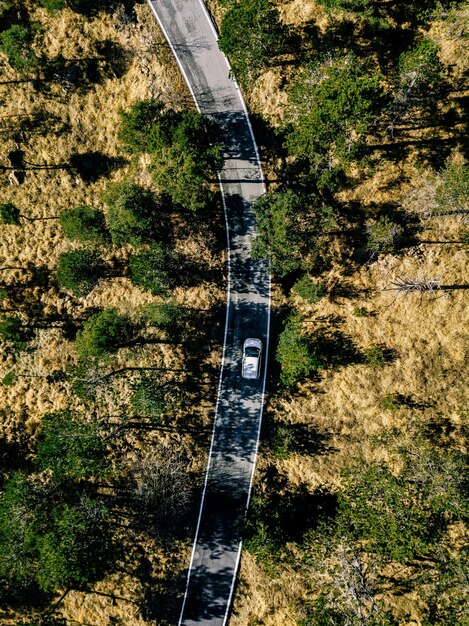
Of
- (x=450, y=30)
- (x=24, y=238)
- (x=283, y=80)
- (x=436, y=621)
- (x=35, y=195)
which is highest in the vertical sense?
(x=450, y=30)

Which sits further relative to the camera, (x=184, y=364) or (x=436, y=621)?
(x=184, y=364)

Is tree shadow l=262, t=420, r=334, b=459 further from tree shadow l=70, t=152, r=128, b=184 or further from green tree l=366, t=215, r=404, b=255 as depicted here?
tree shadow l=70, t=152, r=128, b=184

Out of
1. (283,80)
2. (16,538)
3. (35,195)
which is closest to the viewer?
(16,538)

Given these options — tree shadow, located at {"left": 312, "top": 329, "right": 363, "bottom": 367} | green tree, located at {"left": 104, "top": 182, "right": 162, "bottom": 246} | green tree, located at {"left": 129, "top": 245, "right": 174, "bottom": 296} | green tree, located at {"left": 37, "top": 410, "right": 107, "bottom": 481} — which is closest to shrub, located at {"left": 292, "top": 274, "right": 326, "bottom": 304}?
tree shadow, located at {"left": 312, "top": 329, "right": 363, "bottom": 367}

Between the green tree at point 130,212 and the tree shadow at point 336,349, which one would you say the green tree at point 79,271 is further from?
the tree shadow at point 336,349

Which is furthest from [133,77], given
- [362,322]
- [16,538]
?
[16,538]

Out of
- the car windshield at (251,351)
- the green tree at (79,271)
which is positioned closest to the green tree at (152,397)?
the car windshield at (251,351)

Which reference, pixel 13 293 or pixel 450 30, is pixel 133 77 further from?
pixel 450 30

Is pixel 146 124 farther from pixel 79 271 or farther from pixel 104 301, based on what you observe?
pixel 104 301
